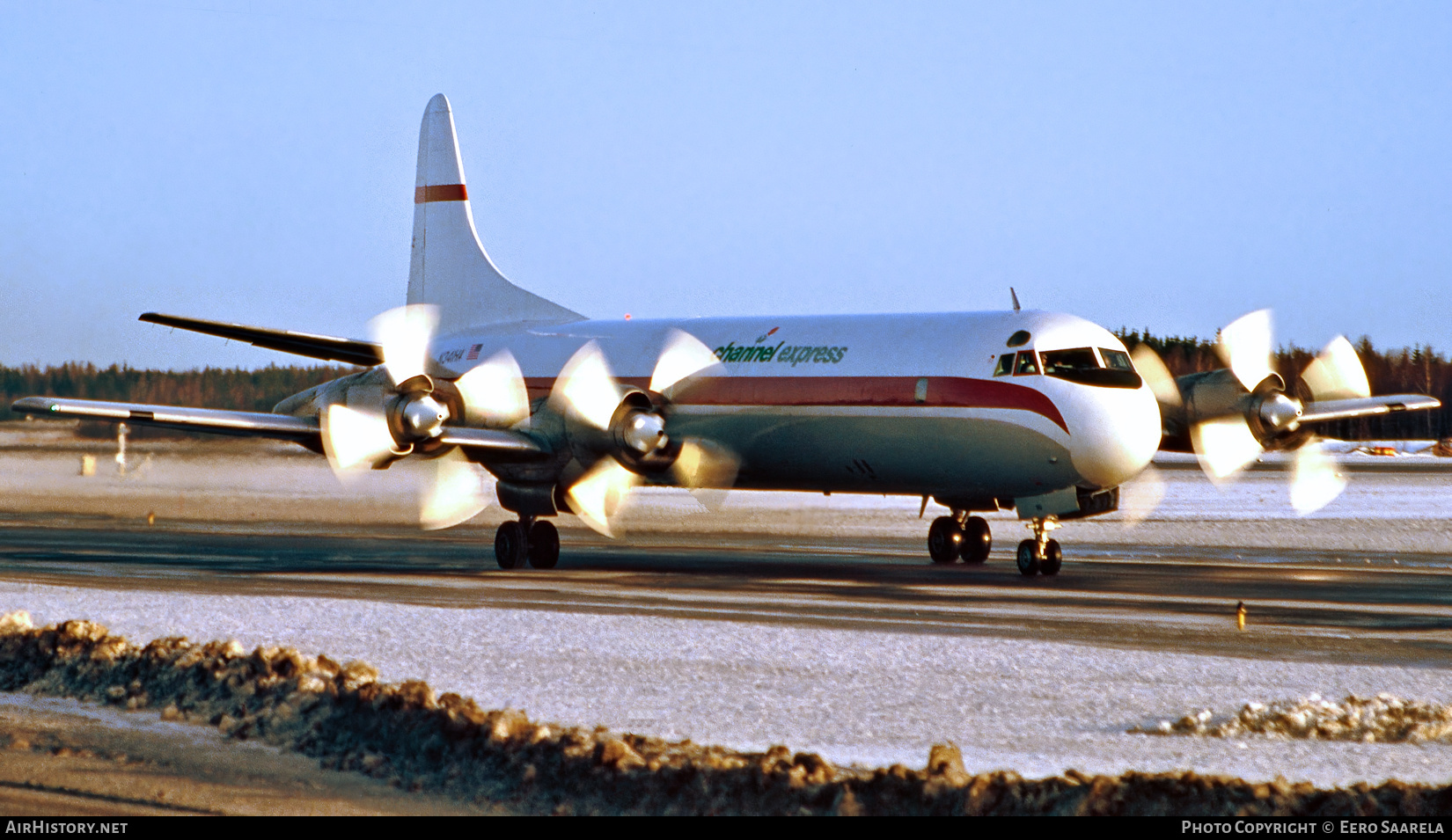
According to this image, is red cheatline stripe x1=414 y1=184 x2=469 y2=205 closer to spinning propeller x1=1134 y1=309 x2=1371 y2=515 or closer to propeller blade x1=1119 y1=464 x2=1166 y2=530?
spinning propeller x1=1134 y1=309 x2=1371 y2=515

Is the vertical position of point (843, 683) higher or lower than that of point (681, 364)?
lower

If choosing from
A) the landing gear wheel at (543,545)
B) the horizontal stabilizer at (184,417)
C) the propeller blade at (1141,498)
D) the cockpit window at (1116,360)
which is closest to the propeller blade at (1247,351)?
the cockpit window at (1116,360)

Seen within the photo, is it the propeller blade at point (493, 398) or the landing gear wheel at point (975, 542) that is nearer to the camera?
the landing gear wheel at point (975, 542)

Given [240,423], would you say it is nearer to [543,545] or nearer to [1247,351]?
[543,545]

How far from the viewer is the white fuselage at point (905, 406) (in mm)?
20781

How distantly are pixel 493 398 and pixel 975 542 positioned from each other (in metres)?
8.48

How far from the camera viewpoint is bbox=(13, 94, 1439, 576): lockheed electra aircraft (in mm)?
21141

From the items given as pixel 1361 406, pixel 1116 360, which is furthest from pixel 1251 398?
pixel 1116 360

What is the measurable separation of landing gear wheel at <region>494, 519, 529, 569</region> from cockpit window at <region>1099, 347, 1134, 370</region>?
9.56m

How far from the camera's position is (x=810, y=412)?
76.0ft

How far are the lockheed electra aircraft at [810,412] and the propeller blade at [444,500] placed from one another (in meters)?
7.37

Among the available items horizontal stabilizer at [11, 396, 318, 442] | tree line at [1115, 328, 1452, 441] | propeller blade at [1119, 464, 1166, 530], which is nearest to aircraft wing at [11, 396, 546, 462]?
horizontal stabilizer at [11, 396, 318, 442]

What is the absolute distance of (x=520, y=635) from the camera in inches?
562

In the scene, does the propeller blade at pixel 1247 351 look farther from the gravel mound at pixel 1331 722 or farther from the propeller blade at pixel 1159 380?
the gravel mound at pixel 1331 722
